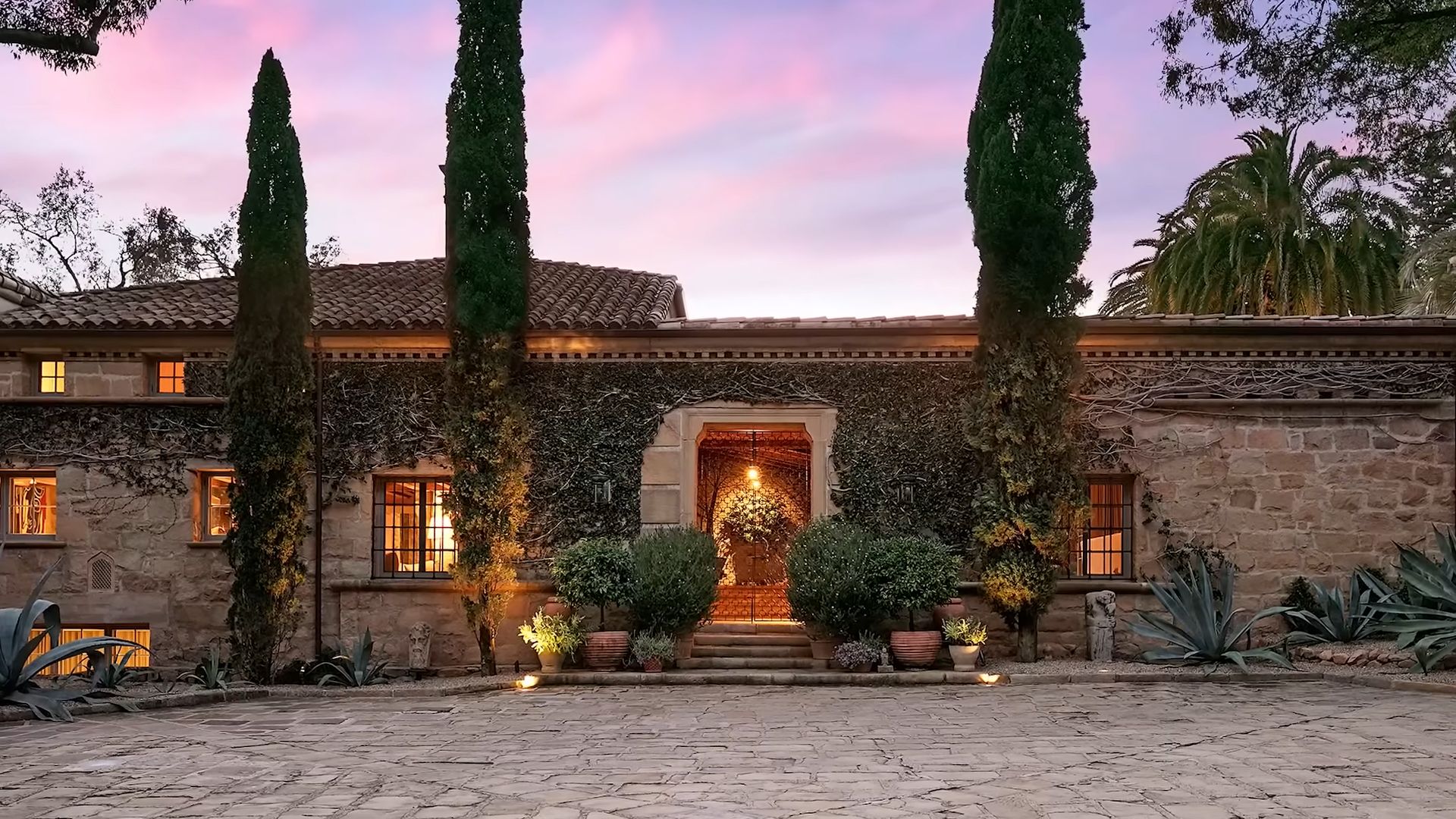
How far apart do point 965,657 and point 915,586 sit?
3.08 ft

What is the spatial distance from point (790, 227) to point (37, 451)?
11856 mm

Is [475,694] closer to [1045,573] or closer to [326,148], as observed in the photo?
[1045,573]

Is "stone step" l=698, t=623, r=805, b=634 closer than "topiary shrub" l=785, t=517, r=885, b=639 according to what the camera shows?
No

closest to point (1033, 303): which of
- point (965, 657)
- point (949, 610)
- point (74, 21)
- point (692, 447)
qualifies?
point (949, 610)

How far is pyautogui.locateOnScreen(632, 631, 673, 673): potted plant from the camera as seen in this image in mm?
12555

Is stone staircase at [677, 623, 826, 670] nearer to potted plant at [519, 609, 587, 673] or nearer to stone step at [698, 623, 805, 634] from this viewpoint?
stone step at [698, 623, 805, 634]

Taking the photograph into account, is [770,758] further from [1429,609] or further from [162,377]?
[162,377]

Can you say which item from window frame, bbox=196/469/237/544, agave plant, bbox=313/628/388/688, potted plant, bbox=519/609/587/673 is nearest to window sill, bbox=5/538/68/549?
window frame, bbox=196/469/237/544

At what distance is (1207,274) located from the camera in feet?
72.8

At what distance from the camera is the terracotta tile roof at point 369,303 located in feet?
46.3

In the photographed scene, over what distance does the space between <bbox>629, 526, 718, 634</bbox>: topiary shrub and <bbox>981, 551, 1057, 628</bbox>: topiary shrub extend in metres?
3.27

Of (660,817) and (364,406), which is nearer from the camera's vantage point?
(660,817)

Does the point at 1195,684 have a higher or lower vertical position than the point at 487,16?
lower

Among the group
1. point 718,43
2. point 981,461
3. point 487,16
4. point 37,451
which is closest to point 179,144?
point 37,451
